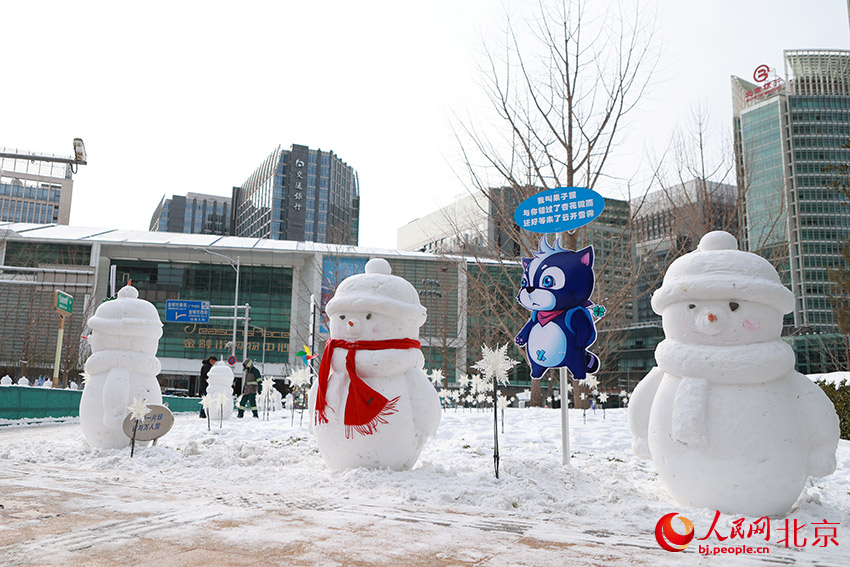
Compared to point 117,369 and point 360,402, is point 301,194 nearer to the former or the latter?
point 117,369

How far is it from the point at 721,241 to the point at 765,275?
18.1 inches

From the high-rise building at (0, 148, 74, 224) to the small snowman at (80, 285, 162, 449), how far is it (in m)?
99.3

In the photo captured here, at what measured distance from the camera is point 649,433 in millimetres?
4512

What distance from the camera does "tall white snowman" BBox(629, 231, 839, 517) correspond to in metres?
4.02

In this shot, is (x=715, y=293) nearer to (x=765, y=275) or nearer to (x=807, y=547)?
(x=765, y=275)

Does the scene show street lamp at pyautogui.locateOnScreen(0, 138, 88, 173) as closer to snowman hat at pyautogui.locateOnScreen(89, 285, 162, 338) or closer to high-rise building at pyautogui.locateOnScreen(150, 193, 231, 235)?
snowman hat at pyautogui.locateOnScreen(89, 285, 162, 338)

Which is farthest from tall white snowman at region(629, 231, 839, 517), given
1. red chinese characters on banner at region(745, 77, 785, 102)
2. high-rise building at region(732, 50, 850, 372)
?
red chinese characters on banner at region(745, 77, 785, 102)

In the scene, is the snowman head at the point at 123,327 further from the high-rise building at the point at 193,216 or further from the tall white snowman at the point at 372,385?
the high-rise building at the point at 193,216

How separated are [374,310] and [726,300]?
304 cm

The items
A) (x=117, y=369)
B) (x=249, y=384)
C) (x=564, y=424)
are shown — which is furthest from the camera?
(x=249, y=384)

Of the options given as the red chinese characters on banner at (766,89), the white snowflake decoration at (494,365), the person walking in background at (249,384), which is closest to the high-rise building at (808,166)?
the red chinese characters on banner at (766,89)

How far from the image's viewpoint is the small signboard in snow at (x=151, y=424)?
674 cm

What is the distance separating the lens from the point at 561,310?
244 inches

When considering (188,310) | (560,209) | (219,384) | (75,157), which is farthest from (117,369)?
(75,157)
